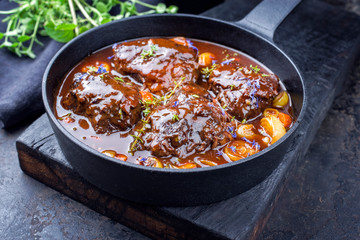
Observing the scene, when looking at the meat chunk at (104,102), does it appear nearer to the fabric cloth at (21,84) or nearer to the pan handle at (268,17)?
the fabric cloth at (21,84)

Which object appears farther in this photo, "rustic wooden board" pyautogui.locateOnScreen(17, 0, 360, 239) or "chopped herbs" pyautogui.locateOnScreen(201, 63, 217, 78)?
"chopped herbs" pyautogui.locateOnScreen(201, 63, 217, 78)

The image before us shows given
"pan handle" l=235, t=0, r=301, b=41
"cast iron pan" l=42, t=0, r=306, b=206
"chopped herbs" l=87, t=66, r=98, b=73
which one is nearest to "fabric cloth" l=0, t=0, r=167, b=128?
"cast iron pan" l=42, t=0, r=306, b=206

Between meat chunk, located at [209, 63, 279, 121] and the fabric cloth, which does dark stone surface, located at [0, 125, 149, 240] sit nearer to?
the fabric cloth

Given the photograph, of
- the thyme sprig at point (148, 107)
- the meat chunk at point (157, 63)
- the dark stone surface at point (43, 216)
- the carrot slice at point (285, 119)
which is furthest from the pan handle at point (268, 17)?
the dark stone surface at point (43, 216)

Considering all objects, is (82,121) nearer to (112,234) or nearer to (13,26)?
(112,234)

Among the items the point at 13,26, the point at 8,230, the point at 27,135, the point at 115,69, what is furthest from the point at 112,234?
the point at 13,26
